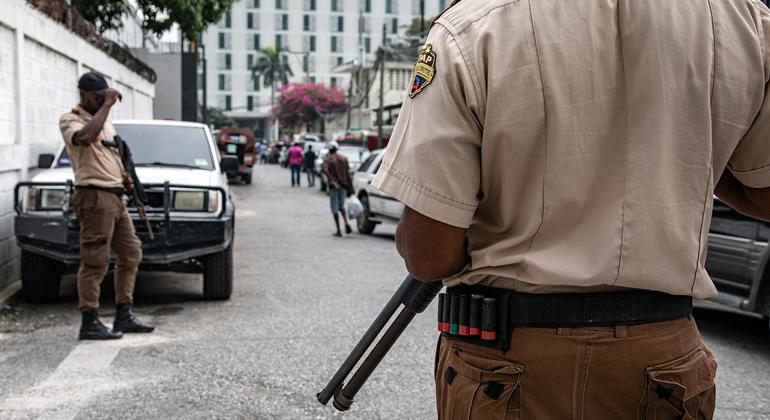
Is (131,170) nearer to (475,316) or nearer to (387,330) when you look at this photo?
(387,330)

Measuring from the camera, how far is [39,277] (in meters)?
7.06

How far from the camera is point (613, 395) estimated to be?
5.64ft

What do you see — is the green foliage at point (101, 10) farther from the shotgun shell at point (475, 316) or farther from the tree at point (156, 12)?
the shotgun shell at point (475, 316)

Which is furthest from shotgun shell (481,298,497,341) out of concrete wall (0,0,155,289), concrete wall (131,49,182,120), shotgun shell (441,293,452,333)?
concrete wall (131,49,182,120)

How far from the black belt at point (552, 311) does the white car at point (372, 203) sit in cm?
1097

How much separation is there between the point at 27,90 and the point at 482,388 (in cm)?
862

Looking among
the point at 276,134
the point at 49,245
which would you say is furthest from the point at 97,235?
the point at 276,134

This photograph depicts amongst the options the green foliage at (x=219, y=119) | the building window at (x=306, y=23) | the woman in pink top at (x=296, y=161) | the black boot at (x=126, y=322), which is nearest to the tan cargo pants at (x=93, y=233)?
the black boot at (x=126, y=322)

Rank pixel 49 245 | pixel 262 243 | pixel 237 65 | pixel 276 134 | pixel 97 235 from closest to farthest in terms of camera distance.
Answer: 1. pixel 97 235
2. pixel 49 245
3. pixel 262 243
4. pixel 276 134
5. pixel 237 65

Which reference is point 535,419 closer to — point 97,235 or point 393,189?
point 393,189

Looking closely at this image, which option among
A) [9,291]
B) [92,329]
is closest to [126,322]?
[92,329]

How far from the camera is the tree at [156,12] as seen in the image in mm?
18531

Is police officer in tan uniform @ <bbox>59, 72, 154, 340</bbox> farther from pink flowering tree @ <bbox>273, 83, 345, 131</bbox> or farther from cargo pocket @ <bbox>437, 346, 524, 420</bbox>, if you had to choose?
pink flowering tree @ <bbox>273, 83, 345, 131</bbox>

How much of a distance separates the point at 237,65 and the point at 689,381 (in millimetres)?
102545
